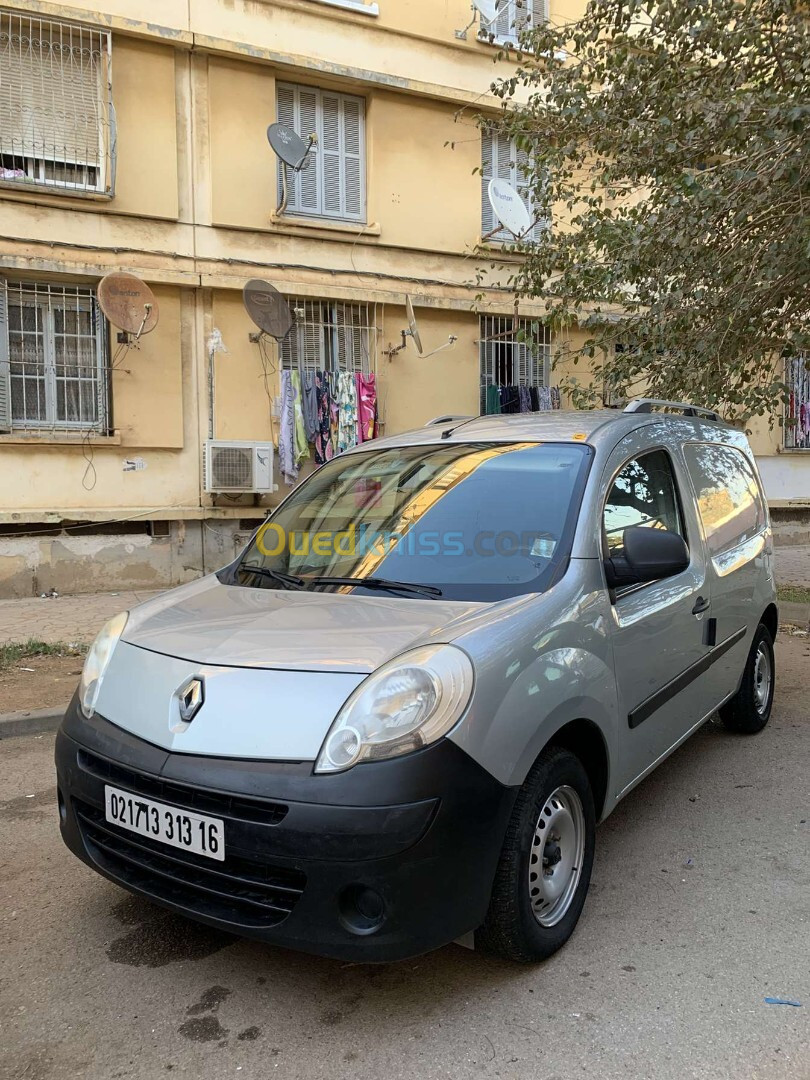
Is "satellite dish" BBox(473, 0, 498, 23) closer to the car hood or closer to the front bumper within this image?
the car hood

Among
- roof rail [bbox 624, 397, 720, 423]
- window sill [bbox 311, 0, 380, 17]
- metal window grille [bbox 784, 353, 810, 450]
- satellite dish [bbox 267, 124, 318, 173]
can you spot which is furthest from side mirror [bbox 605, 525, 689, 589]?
metal window grille [bbox 784, 353, 810, 450]

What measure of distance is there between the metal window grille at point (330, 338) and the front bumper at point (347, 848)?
8.79 metres

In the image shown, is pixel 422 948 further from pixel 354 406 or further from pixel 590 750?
pixel 354 406

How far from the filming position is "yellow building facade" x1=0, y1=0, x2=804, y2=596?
8.99 m

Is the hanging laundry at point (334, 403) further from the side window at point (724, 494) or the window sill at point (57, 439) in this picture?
the side window at point (724, 494)

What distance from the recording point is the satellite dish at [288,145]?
31.2ft

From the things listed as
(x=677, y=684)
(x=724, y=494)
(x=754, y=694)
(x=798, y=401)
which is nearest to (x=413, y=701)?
(x=677, y=684)

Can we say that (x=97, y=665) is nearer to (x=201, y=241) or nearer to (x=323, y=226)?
(x=201, y=241)

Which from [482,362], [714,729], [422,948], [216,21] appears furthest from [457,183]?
[422,948]

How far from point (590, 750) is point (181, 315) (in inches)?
336

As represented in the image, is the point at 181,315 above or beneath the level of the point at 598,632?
above

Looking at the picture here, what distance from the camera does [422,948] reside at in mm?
2021

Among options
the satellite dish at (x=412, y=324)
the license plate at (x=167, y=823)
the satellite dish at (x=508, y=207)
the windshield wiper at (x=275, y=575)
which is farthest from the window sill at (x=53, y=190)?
the license plate at (x=167, y=823)

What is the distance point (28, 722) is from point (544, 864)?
11.9 ft
